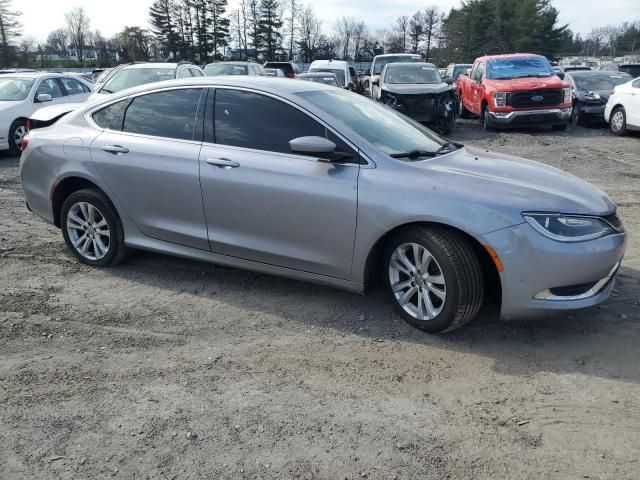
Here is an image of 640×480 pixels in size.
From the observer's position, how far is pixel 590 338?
374 cm

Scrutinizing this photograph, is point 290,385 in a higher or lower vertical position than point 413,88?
lower

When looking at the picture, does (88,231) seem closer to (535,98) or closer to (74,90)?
(74,90)

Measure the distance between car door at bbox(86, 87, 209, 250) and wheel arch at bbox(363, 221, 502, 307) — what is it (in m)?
1.37

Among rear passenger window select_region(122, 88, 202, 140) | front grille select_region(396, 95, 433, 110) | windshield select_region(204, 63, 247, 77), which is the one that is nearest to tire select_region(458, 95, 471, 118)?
front grille select_region(396, 95, 433, 110)

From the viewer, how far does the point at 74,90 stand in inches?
520

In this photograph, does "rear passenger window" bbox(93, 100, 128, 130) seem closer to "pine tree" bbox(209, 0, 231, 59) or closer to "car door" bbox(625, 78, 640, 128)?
"car door" bbox(625, 78, 640, 128)

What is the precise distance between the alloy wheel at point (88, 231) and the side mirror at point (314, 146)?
209 cm

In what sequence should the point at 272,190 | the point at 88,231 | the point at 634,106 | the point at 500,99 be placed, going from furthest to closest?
the point at 500,99
the point at 634,106
the point at 88,231
the point at 272,190

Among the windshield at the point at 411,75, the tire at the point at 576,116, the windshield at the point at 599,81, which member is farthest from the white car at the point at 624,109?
the windshield at the point at 411,75

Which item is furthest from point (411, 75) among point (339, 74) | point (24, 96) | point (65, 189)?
point (65, 189)

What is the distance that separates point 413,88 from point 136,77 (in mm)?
6368

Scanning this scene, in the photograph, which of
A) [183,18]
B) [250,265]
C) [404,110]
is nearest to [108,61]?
[183,18]

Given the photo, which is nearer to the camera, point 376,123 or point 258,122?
point 258,122

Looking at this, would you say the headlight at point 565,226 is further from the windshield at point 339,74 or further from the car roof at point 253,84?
the windshield at point 339,74
